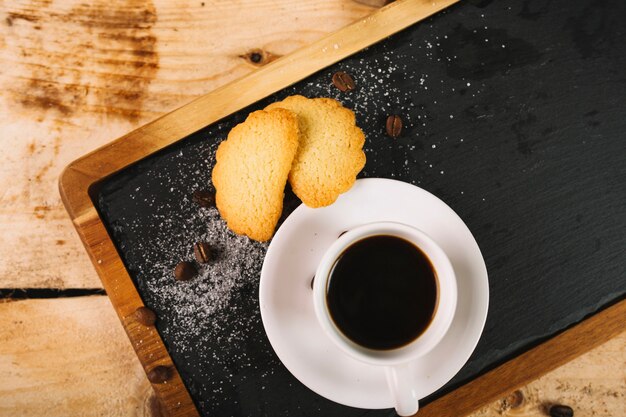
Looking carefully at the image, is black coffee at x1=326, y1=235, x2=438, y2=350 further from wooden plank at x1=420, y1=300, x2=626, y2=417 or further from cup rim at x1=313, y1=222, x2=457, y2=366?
wooden plank at x1=420, y1=300, x2=626, y2=417

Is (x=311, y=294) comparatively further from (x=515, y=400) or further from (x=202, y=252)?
(x=515, y=400)

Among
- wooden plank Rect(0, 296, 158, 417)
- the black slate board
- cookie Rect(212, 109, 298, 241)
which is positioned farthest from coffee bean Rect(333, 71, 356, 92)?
wooden plank Rect(0, 296, 158, 417)

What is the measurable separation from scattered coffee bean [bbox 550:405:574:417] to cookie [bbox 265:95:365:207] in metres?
0.73

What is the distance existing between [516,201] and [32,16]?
1143 mm

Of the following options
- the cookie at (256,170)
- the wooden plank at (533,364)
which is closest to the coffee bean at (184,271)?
the cookie at (256,170)

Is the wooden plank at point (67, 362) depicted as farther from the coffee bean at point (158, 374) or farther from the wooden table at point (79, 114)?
the coffee bean at point (158, 374)

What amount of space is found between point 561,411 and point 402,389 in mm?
548

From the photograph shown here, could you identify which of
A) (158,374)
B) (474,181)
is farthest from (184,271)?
(474,181)

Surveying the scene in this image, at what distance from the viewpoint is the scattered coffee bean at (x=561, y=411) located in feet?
3.94

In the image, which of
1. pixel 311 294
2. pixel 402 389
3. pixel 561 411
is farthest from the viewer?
pixel 561 411

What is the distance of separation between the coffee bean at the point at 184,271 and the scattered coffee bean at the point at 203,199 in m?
0.12

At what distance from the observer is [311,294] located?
3.24 ft

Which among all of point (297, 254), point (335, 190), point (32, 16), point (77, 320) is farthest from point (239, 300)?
point (32, 16)

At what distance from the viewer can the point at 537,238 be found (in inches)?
43.0
